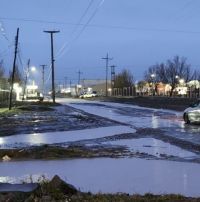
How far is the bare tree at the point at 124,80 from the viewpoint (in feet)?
543

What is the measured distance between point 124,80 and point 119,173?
507ft

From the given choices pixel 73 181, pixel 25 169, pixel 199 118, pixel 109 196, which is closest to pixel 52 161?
pixel 25 169

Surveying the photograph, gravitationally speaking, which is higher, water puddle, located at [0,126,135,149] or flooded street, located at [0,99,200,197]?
flooded street, located at [0,99,200,197]

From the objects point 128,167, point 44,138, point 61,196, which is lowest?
point 44,138

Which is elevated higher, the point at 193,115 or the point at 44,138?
the point at 193,115

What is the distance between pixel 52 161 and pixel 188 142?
7.38 meters

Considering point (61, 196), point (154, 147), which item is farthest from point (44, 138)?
point (61, 196)

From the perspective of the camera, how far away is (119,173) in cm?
1317

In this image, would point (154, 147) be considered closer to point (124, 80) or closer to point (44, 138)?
point (44, 138)

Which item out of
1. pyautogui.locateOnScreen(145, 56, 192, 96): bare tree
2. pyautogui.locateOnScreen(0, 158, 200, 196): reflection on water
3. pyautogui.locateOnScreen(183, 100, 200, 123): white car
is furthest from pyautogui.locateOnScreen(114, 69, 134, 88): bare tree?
pyautogui.locateOnScreen(0, 158, 200, 196): reflection on water

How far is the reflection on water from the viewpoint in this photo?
11078 millimetres

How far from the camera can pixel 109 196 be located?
29.7 feet

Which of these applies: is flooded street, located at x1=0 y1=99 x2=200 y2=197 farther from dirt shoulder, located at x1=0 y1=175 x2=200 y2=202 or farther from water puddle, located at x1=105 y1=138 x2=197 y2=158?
dirt shoulder, located at x1=0 y1=175 x2=200 y2=202

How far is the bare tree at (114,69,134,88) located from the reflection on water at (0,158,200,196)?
149 metres
